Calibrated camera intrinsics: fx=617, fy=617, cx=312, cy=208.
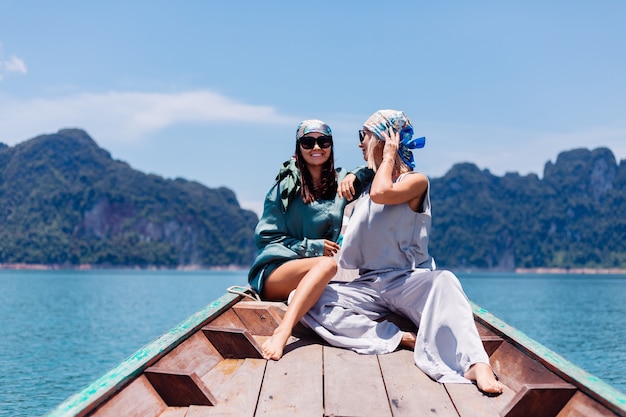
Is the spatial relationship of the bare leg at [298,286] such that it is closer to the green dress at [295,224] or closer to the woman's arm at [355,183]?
the green dress at [295,224]

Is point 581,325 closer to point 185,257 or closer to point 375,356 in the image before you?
point 375,356

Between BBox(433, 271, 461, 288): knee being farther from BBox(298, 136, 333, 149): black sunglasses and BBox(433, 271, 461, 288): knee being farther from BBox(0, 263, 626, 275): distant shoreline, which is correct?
BBox(0, 263, 626, 275): distant shoreline

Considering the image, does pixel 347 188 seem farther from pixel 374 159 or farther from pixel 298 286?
pixel 298 286

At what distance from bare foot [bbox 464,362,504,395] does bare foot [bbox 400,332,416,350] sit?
19.1 inches

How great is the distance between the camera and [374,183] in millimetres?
3248

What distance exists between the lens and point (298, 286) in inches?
131

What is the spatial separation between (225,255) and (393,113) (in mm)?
160662

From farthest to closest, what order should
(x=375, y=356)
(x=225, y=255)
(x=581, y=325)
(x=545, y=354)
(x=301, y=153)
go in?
1. (x=225, y=255)
2. (x=581, y=325)
3. (x=301, y=153)
4. (x=375, y=356)
5. (x=545, y=354)

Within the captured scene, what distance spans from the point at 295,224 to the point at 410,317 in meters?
0.90

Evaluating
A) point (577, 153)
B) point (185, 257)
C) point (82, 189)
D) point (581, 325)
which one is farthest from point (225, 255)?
point (581, 325)

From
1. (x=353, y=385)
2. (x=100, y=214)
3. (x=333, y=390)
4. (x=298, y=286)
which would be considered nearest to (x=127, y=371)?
(x=333, y=390)

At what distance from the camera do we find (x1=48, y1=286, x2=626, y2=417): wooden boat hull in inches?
91.0

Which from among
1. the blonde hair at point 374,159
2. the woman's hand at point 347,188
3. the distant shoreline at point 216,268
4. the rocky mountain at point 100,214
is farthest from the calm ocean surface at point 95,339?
the distant shoreline at point 216,268

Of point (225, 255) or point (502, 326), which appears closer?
point (502, 326)
